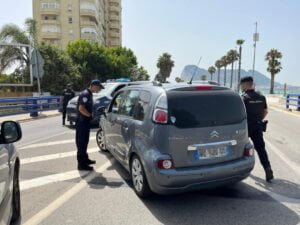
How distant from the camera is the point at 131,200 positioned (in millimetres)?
4402

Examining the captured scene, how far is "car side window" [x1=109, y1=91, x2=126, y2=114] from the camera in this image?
18.7ft

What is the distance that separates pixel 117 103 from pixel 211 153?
2.46 metres

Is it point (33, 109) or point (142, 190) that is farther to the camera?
point (33, 109)

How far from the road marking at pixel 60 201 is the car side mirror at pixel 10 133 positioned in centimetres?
144

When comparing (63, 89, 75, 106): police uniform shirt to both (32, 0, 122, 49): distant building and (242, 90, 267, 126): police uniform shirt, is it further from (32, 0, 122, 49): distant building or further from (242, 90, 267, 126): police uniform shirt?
(32, 0, 122, 49): distant building

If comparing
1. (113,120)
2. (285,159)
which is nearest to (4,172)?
(113,120)

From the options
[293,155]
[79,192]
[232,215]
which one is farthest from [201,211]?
[293,155]

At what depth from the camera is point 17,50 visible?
35.5 meters

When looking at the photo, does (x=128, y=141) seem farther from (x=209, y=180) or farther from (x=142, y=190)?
(x=209, y=180)

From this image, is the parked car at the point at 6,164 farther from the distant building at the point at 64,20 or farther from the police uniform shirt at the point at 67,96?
the distant building at the point at 64,20

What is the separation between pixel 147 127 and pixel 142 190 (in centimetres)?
96

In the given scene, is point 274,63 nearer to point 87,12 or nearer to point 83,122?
point 87,12

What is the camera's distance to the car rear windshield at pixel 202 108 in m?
4.06

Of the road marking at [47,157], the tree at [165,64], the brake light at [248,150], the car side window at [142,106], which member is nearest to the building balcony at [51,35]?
the tree at [165,64]
